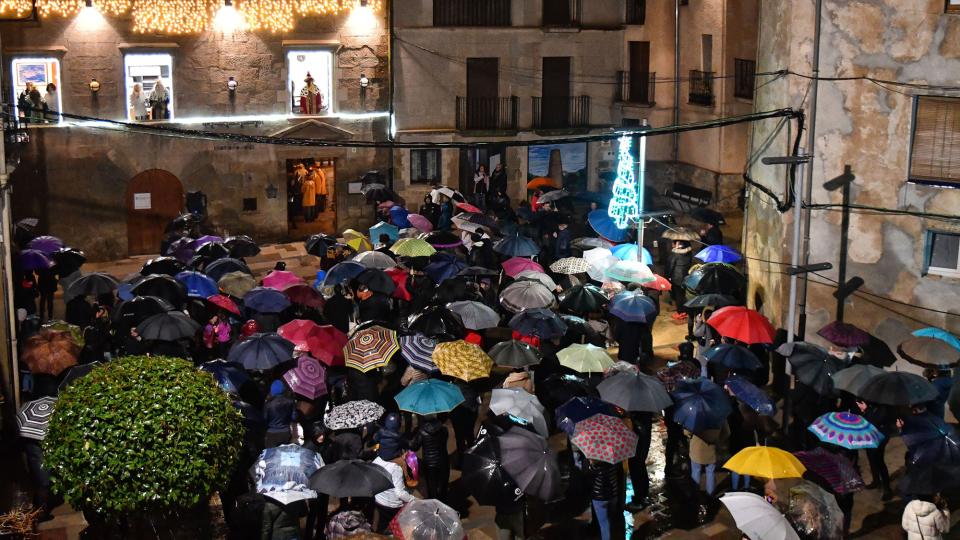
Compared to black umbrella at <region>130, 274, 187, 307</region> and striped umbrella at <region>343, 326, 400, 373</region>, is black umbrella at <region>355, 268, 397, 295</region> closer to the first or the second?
striped umbrella at <region>343, 326, 400, 373</region>

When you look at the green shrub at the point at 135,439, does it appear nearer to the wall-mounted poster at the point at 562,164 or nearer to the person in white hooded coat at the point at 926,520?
the person in white hooded coat at the point at 926,520

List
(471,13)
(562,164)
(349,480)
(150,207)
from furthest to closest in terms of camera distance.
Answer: (562,164), (471,13), (150,207), (349,480)

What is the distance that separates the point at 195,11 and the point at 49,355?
16.4 metres

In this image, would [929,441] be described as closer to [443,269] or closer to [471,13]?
[443,269]

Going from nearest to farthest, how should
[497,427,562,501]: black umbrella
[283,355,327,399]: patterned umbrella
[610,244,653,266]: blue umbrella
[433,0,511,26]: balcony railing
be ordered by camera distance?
[497,427,562,501]: black umbrella, [283,355,327,399]: patterned umbrella, [610,244,653,266]: blue umbrella, [433,0,511,26]: balcony railing

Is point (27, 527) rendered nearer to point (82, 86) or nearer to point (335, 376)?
point (335, 376)

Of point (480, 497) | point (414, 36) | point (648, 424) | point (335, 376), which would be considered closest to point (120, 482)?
point (480, 497)

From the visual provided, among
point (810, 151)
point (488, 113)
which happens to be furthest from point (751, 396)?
point (488, 113)

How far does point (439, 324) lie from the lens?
59.3 feet

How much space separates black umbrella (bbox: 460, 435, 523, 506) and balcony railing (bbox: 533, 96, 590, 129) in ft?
77.7

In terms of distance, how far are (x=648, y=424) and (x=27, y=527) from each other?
7680mm

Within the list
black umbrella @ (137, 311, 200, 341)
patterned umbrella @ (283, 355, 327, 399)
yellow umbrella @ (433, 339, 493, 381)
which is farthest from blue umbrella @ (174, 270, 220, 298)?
yellow umbrella @ (433, 339, 493, 381)

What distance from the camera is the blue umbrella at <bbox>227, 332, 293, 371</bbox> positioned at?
16.2 meters

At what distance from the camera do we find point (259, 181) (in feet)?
108
